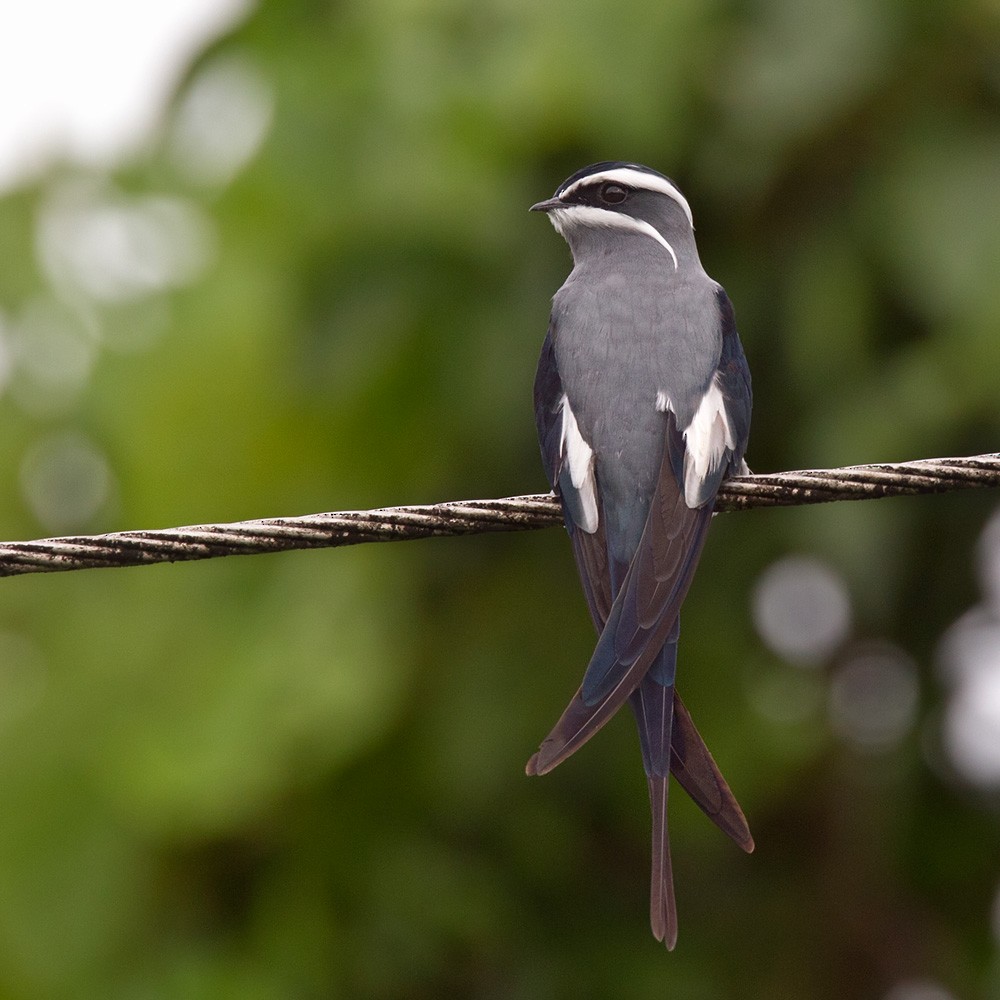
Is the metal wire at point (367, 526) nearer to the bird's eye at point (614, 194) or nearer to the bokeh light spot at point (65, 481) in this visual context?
the bird's eye at point (614, 194)

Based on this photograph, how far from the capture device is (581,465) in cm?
479

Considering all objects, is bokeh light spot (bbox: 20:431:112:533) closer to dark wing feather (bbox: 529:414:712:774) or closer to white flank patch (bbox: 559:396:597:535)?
white flank patch (bbox: 559:396:597:535)

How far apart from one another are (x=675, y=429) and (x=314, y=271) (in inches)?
155

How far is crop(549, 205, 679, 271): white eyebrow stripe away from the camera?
555cm

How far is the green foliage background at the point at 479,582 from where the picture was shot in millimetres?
7559

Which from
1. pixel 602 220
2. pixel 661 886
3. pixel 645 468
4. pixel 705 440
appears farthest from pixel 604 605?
pixel 602 220

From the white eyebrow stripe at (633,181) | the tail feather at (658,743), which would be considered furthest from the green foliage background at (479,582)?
the tail feather at (658,743)

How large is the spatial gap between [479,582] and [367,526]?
4.40 meters

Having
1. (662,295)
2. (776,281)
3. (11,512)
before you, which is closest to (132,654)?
(11,512)

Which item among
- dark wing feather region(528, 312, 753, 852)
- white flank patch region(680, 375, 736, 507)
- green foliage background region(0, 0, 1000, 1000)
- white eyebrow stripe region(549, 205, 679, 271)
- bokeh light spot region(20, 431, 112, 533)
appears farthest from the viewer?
bokeh light spot region(20, 431, 112, 533)

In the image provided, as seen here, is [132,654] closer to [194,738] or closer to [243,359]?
[194,738]

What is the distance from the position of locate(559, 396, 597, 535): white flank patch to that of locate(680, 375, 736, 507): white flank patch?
10.0 inches

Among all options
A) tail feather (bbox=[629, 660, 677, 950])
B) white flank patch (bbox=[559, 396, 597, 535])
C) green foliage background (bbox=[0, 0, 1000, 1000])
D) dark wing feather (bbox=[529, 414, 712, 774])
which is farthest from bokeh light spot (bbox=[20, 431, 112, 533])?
tail feather (bbox=[629, 660, 677, 950])

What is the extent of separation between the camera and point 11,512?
361 inches
